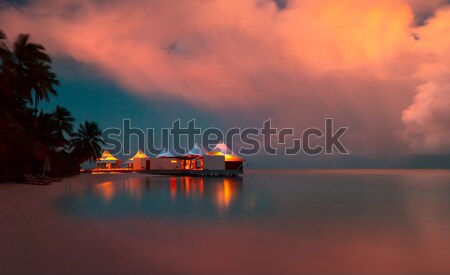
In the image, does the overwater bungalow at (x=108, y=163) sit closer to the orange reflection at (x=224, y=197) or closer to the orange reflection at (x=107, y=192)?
the orange reflection at (x=107, y=192)

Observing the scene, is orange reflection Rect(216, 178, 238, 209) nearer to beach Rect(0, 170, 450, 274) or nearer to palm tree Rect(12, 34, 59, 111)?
beach Rect(0, 170, 450, 274)

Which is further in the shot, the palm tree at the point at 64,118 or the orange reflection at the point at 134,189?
the palm tree at the point at 64,118

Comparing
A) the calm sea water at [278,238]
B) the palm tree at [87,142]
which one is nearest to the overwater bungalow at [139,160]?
the palm tree at [87,142]

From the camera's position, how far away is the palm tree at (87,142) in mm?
43125

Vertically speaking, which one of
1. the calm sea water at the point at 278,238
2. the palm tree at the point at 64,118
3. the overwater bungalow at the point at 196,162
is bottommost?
the calm sea water at the point at 278,238

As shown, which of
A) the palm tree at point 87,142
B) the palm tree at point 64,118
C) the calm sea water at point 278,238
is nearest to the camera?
the calm sea water at point 278,238

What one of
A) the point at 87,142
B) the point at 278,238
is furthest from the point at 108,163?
the point at 278,238

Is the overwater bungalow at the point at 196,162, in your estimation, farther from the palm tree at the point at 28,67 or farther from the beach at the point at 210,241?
the beach at the point at 210,241

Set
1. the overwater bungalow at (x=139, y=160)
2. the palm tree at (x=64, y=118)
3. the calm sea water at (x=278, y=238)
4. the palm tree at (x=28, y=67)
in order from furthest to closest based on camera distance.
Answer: the overwater bungalow at (x=139, y=160)
the palm tree at (x=64, y=118)
the palm tree at (x=28, y=67)
the calm sea water at (x=278, y=238)

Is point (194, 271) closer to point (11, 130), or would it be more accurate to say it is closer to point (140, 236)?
point (140, 236)

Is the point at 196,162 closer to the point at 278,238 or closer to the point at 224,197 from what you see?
the point at 224,197

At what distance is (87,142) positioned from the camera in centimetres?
4353

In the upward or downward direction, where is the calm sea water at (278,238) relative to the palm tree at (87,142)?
downward

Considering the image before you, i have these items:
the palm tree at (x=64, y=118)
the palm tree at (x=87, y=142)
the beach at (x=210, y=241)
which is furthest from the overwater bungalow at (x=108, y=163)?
the beach at (x=210, y=241)
